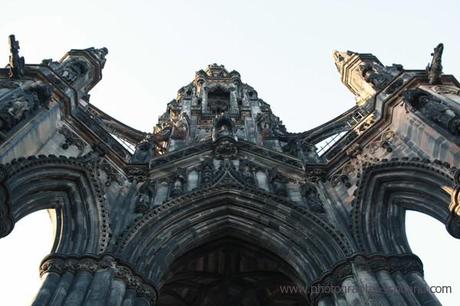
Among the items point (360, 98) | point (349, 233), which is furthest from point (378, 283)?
point (360, 98)

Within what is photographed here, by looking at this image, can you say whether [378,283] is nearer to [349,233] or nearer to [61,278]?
[349,233]

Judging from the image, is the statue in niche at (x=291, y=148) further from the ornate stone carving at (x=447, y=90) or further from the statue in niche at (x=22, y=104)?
the statue in niche at (x=22, y=104)

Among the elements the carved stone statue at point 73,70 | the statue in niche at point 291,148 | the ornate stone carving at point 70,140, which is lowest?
→ the ornate stone carving at point 70,140

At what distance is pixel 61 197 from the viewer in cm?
1152

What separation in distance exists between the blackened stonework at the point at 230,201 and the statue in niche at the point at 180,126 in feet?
7.91

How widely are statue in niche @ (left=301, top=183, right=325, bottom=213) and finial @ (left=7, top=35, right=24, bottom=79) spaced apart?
6.86 metres

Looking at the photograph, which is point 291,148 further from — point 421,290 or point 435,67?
point 421,290

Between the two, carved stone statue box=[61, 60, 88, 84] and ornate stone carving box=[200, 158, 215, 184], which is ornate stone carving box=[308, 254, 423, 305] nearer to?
ornate stone carving box=[200, 158, 215, 184]

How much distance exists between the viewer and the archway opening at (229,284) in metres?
13.4

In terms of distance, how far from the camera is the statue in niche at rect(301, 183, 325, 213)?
1210 cm

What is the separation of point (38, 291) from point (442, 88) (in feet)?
29.9

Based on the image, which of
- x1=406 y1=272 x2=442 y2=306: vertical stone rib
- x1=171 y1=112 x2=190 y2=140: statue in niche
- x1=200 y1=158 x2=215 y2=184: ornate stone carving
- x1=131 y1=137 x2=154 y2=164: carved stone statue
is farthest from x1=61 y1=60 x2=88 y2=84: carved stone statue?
x1=406 y1=272 x2=442 y2=306: vertical stone rib

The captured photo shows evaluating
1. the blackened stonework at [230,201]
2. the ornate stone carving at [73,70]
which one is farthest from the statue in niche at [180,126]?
the ornate stone carving at [73,70]

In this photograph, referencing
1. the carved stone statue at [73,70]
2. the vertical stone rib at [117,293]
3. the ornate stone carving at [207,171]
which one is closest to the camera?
the vertical stone rib at [117,293]
